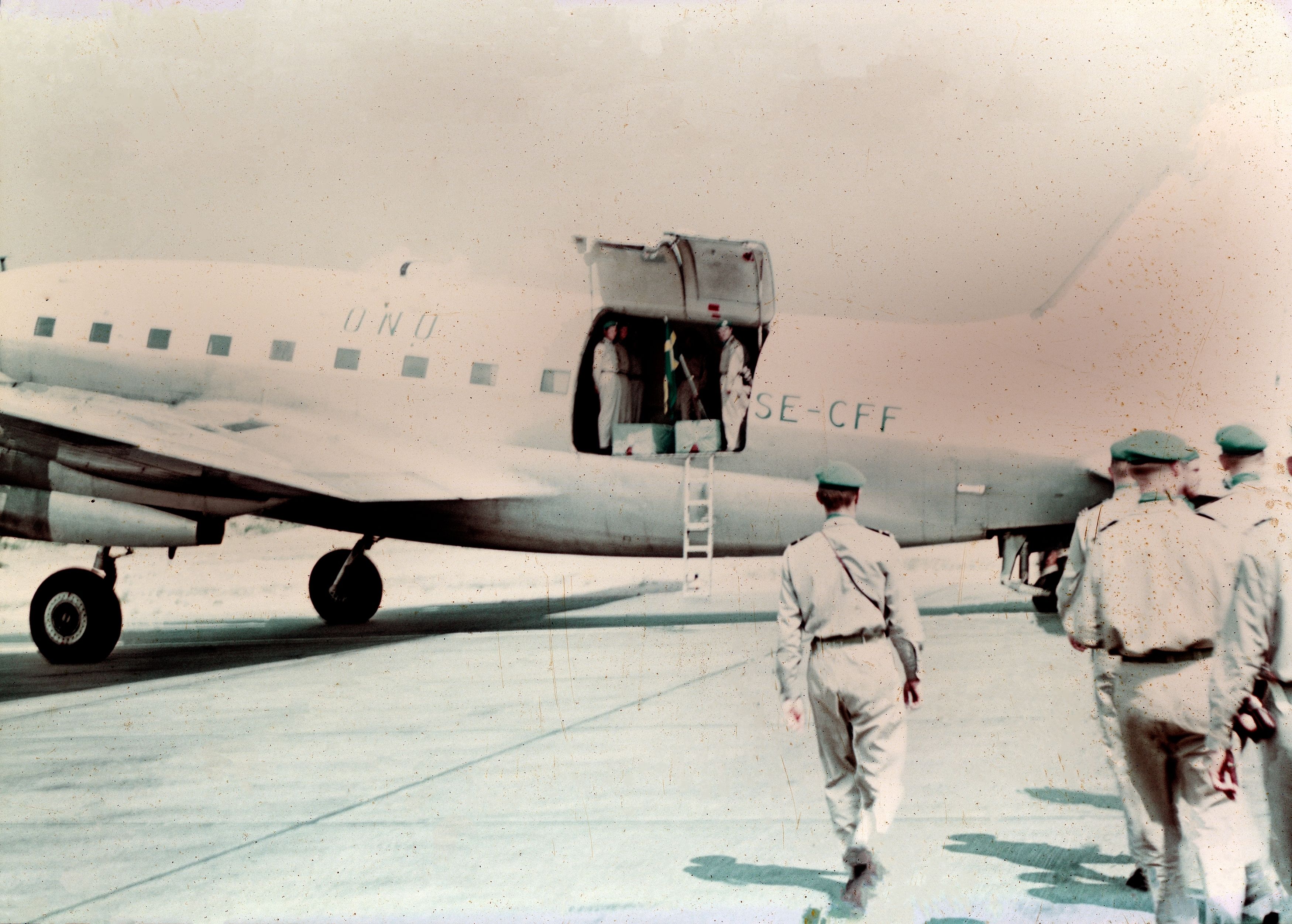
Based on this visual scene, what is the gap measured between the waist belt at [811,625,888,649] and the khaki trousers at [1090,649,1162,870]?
771mm

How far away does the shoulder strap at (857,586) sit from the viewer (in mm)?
4180

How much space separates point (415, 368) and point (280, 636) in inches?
154

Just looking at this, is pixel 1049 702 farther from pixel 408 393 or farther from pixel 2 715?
pixel 2 715

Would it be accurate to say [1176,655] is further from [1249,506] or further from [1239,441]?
[1239,441]

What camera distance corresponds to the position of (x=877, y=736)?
4.13 metres

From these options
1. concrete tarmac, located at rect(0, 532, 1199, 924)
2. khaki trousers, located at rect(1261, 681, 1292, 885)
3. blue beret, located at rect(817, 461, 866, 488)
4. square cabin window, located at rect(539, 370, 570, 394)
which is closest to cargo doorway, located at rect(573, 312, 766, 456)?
square cabin window, located at rect(539, 370, 570, 394)

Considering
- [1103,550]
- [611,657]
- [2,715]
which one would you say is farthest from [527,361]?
[1103,550]

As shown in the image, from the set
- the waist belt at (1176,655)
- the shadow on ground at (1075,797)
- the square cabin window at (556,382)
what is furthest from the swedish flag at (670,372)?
the waist belt at (1176,655)

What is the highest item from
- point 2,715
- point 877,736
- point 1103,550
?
point 1103,550

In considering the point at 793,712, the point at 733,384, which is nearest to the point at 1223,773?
the point at 793,712

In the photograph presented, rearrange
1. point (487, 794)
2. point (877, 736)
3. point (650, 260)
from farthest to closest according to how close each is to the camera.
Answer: point (650, 260) < point (487, 794) < point (877, 736)

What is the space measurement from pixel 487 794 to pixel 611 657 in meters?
3.93

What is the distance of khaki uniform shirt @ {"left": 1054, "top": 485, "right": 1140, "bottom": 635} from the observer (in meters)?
3.84

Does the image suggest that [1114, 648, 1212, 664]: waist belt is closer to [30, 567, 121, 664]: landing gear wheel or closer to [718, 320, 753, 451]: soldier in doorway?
[718, 320, 753, 451]: soldier in doorway
